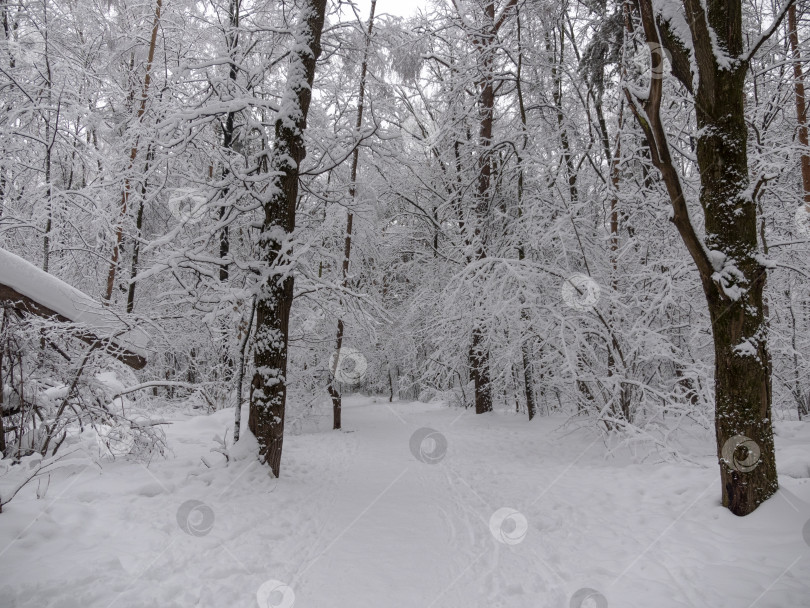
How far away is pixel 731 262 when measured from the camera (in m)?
3.51

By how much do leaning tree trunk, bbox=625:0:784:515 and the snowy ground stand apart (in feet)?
1.29

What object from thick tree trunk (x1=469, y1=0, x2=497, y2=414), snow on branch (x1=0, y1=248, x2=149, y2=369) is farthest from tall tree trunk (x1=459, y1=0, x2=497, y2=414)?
snow on branch (x1=0, y1=248, x2=149, y2=369)

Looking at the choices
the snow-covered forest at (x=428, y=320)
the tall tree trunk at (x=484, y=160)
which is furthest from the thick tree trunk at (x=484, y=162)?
the snow-covered forest at (x=428, y=320)

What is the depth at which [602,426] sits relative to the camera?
7539 mm

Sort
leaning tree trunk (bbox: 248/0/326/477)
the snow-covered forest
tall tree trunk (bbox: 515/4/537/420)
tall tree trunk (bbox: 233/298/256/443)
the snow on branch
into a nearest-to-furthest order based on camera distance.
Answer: the snow-covered forest → the snow on branch → leaning tree trunk (bbox: 248/0/326/477) → tall tree trunk (bbox: 233/298/256/443) → tall tree trunk (bbox: 515/4/537/420)

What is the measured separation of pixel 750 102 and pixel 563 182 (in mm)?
3395

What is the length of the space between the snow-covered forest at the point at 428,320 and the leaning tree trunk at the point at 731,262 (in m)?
0.02

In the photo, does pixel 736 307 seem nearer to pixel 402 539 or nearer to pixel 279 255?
pixel 402 539

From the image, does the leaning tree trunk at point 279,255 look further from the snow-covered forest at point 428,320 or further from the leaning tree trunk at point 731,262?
the leaning tree trunk at point 731,262

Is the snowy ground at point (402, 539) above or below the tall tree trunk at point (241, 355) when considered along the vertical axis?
below

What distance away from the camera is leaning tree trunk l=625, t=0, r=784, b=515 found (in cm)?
347

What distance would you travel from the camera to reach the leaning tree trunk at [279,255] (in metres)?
6.04

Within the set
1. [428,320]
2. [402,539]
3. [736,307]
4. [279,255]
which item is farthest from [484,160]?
[402,539]

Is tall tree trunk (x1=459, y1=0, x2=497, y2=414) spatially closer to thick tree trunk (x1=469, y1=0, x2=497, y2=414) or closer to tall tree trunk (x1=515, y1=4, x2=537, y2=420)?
thick tree trunk (x1=469, y1=0, x2=497, y2=414)
